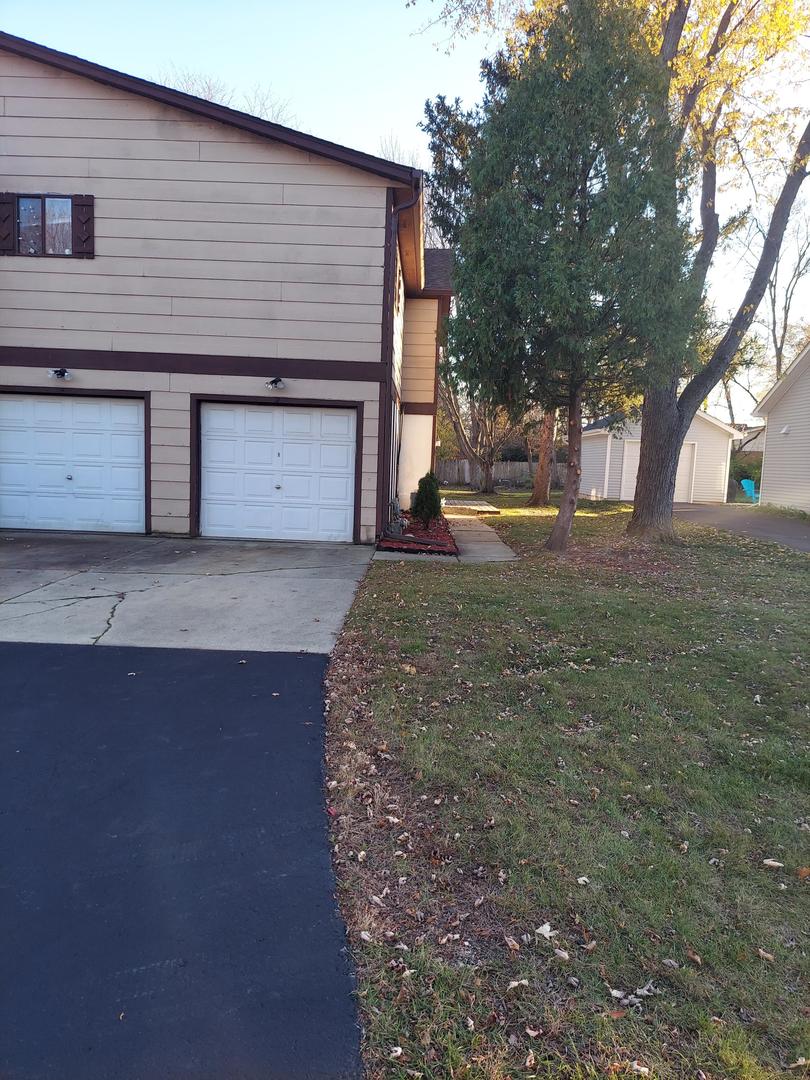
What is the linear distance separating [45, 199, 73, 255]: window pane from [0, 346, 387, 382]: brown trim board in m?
1.50

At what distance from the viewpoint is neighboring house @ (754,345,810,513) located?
20656 mm

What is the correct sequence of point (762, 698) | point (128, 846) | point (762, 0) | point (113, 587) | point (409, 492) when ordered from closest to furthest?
point (128, 846)
point (762, 698)
point (113, 587)
point (762, 0)
point (409, 492)

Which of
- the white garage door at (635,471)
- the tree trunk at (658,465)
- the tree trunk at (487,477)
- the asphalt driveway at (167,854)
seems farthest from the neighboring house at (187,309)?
the tree trunk at (487,477)

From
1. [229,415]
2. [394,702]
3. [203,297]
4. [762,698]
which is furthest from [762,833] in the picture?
[203,297]

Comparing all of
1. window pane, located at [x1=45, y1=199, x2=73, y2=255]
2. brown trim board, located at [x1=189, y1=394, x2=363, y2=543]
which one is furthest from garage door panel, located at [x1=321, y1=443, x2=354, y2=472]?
window pane, located at [x1=45, y1=199, x2=73, y2=255]

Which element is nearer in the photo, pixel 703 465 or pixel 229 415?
pixel 229 415

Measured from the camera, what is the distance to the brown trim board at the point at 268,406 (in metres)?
10.5

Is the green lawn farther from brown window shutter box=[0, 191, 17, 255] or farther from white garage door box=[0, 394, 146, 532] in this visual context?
brown window shutter box=[0, 191, 17, 255]

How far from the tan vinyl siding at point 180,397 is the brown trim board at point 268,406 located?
0.15 feet

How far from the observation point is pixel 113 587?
7258 mm

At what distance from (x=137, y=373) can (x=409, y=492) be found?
28.0 ft

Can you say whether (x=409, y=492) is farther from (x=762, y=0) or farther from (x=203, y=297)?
(x=762, y=0)

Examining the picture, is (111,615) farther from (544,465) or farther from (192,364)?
(544,465)

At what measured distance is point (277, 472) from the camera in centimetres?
1080
